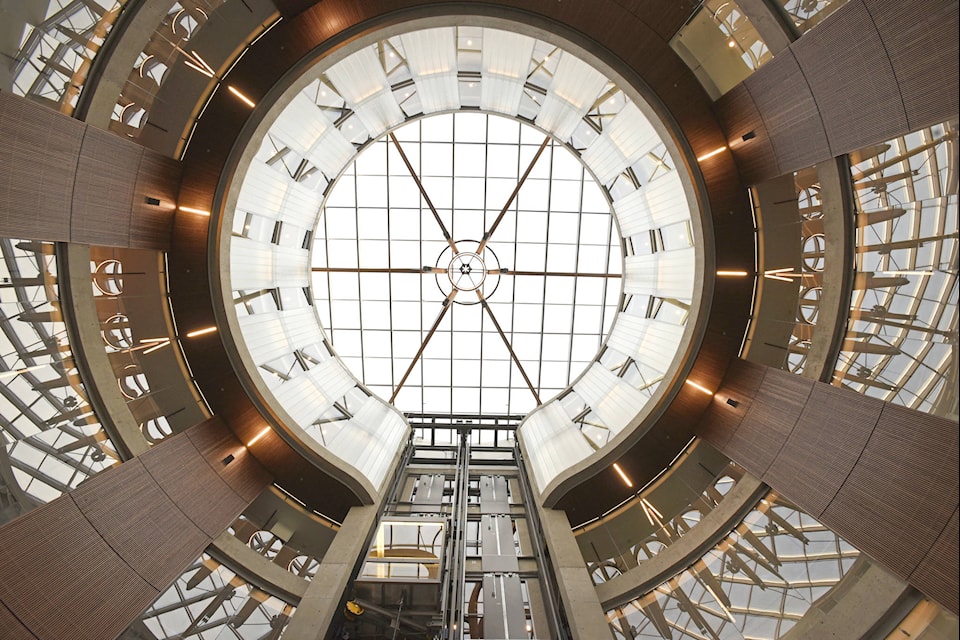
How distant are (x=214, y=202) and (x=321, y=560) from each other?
1218cm

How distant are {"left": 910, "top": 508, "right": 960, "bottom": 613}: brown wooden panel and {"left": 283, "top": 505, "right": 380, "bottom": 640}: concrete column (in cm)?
1341

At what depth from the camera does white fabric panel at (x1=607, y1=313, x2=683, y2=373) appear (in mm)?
16641

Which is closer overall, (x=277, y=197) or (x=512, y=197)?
(x=277, y=197)

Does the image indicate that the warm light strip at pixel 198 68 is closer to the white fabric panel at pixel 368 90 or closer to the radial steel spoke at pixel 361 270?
the white fabric panel at pixel 368 90

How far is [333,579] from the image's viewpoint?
1435cm

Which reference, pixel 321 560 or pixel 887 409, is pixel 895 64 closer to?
pixel 887 409

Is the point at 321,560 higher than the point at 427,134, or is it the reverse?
the point at 427,134

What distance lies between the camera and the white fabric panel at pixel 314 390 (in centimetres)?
1758

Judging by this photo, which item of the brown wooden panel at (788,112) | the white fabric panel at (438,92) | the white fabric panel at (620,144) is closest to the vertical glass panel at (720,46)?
the brown wooden panel at (788,112)

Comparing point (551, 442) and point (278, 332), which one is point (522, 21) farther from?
point (551, 442)

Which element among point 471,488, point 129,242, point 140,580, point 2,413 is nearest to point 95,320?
point 129,242

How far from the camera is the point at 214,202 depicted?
14234mm

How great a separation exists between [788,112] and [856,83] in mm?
1866

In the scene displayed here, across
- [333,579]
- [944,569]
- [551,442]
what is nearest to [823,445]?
[944,569]
